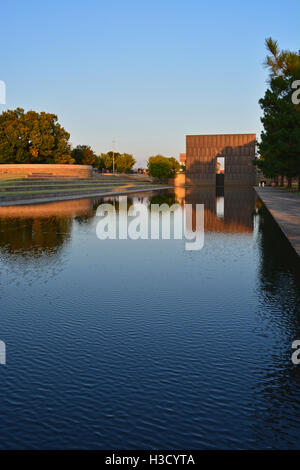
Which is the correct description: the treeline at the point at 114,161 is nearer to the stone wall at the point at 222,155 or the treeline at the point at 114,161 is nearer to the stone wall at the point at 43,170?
the stone wall at the point at 222,155

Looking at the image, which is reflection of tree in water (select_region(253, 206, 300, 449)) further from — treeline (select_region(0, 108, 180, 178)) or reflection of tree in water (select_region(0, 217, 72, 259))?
treeline (select_region(0, 108, 180, 178))

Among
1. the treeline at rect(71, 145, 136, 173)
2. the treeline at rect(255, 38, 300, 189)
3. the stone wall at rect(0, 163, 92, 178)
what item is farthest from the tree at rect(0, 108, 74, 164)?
the treeline at rect(255, 38, 300, 189)

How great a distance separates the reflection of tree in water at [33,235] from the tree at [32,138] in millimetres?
58879

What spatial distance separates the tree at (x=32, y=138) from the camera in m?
76.7

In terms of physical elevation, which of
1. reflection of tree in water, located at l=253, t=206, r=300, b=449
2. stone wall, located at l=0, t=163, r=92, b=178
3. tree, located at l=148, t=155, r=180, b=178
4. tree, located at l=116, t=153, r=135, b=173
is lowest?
reflection of tree in water, located at l=253, t=206, r=300, b=449

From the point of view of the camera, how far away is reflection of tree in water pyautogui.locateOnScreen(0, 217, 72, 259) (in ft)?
43.5

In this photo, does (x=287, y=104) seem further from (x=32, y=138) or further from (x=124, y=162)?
(x=124, y=162)

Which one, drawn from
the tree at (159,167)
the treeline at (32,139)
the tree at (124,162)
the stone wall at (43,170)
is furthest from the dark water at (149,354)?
the tree at (124,162)

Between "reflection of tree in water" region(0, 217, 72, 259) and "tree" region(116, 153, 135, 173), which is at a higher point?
"tree" region(116, 153, 135, 173)

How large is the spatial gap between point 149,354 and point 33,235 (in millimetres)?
11609

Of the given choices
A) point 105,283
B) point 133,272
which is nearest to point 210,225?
point 133,272

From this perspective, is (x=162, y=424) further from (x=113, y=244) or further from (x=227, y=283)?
(x=113, y=244)

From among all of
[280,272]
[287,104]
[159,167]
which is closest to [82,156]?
[159,167]

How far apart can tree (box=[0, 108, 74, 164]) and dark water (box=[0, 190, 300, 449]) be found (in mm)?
69845
